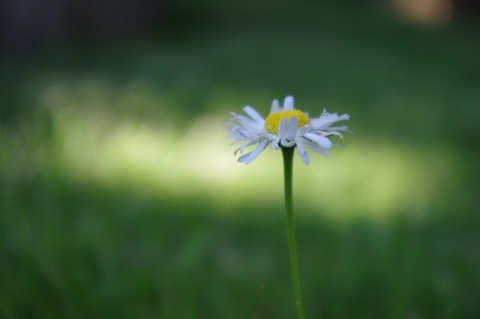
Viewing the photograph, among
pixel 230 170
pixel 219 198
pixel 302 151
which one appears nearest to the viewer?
pixel 302 151

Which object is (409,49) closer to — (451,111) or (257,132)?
(451,111)

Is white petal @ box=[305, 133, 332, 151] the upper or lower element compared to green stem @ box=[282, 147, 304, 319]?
upper

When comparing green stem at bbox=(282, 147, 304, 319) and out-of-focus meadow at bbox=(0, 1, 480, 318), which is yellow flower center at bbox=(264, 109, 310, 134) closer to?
green stem at bbox=(282, 147, 304, 319)

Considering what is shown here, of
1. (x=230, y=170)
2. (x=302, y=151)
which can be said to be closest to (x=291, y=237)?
(x=302, y=151)

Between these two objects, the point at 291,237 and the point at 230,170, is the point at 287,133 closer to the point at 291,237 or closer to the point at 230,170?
the point at 291,237

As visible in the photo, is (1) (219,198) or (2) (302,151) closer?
(2) (302,151)

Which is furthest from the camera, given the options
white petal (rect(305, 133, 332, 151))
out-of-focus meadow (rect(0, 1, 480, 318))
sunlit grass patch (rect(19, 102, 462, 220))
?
sunlit grass patch (rect(19, 102, 462, 220))

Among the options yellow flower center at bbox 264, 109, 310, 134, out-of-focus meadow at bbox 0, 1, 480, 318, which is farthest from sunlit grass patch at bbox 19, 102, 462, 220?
yellow flower center at bbox 264, 109, 310, 134
